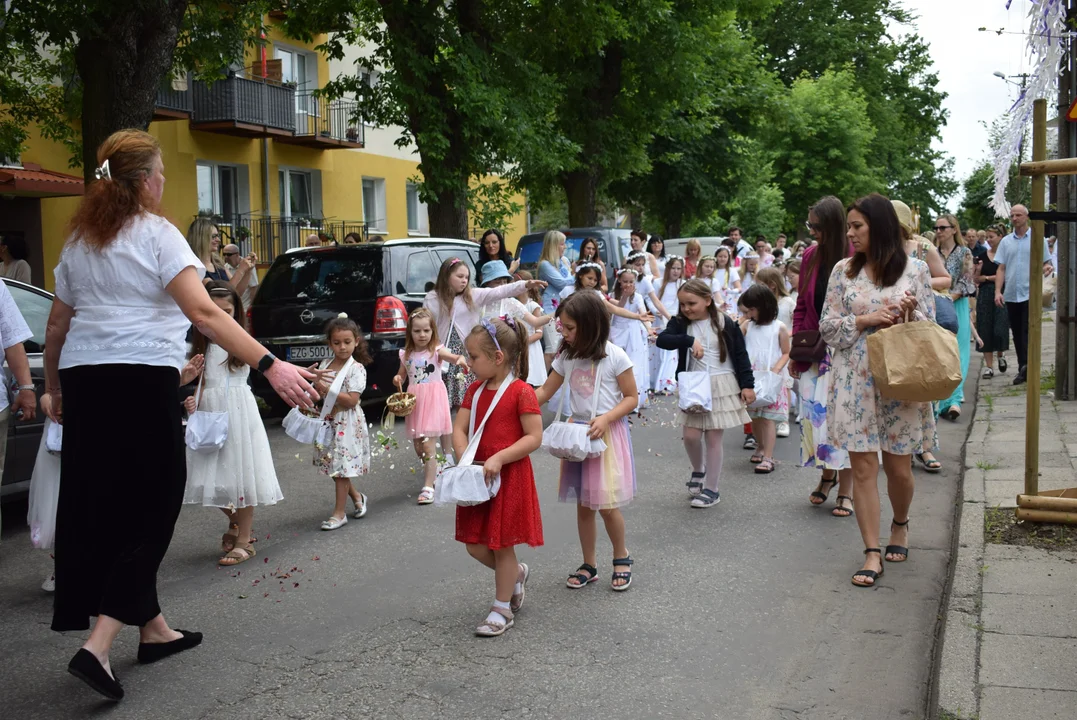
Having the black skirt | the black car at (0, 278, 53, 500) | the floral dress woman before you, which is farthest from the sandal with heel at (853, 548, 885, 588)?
the black car at (0, 278, 53, 500)

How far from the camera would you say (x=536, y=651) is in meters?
4.91

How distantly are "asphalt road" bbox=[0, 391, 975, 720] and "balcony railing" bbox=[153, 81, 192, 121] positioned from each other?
60.5 feet

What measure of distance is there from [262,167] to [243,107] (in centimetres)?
220

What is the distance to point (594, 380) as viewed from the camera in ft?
19.5

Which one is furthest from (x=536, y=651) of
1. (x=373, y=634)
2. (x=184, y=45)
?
(x=184, y=45)

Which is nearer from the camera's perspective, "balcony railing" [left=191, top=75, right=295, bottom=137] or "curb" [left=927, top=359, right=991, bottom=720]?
"curb" [left=927, top=359, right=991, bottom=720]

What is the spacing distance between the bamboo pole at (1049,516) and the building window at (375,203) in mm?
28074

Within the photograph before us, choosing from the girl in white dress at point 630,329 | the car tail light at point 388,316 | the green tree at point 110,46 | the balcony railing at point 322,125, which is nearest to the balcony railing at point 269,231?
the balcony railing at point 322,125

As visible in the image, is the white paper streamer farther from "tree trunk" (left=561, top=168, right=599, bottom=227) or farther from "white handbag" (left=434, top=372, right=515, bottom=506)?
"tree trunk" (left=561, top=168, right=599, bottom=227)

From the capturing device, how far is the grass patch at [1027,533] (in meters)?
6.23

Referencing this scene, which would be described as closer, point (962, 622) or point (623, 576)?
point (962, 622)

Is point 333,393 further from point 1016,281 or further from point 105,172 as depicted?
point 1016,281

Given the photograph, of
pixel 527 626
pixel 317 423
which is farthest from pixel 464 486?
pixel 317 423

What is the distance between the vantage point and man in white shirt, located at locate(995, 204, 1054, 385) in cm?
1339
